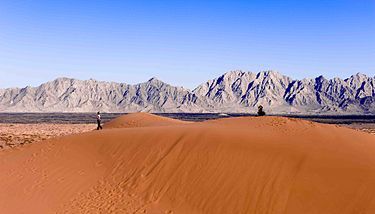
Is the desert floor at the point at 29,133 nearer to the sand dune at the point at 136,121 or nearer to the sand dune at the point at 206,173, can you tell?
the sand dune at the point at 136,121

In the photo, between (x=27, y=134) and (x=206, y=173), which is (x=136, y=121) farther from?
(x=27, y=134)

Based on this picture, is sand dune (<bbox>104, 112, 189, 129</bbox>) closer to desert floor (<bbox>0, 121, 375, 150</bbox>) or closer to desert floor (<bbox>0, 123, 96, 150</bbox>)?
desert floor (<bbox>0, 121, 375, 150</bbox>)

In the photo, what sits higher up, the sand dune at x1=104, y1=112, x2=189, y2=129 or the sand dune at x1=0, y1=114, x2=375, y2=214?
the sand dune at x1=104, y1=112, x2=189, y2=129

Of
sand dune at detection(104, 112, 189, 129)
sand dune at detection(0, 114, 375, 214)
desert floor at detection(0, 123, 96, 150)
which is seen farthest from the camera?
desert floor at detection(0, 123, 96, 150)

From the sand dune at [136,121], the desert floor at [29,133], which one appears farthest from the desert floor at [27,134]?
the sand dune at [136,121]

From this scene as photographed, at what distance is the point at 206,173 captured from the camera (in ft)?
53.7

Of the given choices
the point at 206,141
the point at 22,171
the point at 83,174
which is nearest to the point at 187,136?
the point at 206,141

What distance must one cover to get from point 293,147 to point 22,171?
13.4m

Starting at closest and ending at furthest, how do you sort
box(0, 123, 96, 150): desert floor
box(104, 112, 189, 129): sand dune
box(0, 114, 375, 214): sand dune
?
box(0, 114, 375, 214): sand dune
box(104, 112, 189, 129): sand dune
box(0, 123, 96, 150): desert floor

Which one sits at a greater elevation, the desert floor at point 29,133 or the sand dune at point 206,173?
the sand dune at point 206,173

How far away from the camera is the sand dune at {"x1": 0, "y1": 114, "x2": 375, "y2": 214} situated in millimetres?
14141

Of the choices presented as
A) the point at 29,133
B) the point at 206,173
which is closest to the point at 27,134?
the point at 29,133

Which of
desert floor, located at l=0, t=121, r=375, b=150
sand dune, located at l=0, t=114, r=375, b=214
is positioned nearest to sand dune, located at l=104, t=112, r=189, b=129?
desert floor, located at l=0, t=121, r=375, b=150

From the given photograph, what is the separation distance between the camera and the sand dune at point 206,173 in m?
14.1
